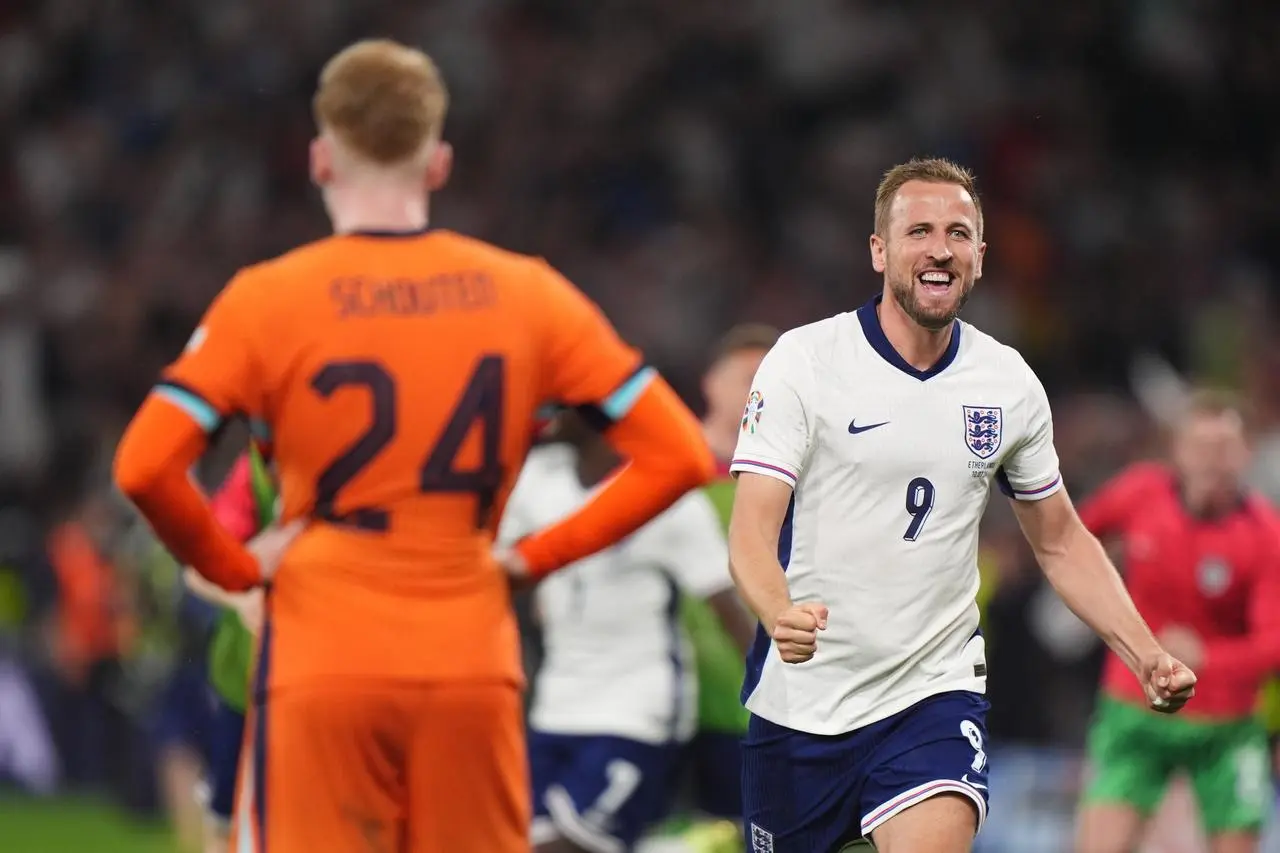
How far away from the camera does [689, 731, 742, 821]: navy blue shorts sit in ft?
26.6

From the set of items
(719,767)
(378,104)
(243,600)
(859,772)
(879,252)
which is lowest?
(719,767)

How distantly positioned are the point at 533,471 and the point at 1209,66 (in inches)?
479

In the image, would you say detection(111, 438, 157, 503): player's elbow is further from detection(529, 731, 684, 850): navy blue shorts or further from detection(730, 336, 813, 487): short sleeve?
detection(529, 731, 684, 850): navy blue shorts

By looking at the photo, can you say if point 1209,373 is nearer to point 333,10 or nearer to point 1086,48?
point 1086,48

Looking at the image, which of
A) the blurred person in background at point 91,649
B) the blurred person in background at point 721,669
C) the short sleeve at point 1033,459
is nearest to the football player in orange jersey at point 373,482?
the short sleeve at point 1033,459

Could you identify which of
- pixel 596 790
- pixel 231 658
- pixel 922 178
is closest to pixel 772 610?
pixel 922 178

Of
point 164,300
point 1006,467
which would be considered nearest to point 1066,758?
point 1006,467

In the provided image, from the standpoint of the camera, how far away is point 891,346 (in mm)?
5473

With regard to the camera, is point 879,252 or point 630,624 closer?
point 879,252

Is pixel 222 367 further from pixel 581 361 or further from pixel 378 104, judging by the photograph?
pixel 581 361

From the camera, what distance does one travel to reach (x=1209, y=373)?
15.4 m

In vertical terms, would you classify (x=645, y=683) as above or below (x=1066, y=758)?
above

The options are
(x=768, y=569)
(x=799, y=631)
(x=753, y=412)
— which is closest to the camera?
(x=799, y=631)

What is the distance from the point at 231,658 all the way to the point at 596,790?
4.41 feet
